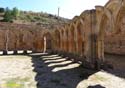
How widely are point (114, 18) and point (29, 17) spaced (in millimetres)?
48659

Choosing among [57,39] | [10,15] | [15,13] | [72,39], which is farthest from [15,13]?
[72,39]

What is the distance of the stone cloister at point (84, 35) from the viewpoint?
413 inches

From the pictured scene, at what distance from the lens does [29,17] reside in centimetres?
5675

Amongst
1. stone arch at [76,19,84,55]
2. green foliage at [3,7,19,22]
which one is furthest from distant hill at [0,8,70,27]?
stone arch at [76,19,84,55]

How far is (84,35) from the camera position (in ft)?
47.8

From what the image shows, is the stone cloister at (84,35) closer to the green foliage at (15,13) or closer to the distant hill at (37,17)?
the green foliage at (15,13)

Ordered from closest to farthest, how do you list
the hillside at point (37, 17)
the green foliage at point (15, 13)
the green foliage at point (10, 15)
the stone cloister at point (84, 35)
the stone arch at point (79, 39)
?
the stone cloister at point (84, 35) → the stone arch at point (79, 39) → the green foliage at point (10, 15) → the green foliage at point (15, 13) → the hillside at point (37, 17)

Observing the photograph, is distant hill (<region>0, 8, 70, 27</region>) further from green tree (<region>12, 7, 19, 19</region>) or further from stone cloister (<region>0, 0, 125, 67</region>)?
stone cloister (<region>0, 0, 125, 67</region>)

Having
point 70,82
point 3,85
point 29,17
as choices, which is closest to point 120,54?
point 70,82

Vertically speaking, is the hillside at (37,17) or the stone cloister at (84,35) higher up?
the hillside at (37,17)

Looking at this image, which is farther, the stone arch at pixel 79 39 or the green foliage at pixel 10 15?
the green foliage at pixel 10 15

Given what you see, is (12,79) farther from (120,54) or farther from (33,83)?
(120,54)

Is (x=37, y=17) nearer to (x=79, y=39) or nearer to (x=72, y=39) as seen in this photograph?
(x=72, y=39)

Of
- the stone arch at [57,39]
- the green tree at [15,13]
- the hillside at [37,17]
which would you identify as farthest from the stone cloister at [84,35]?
the hillside at [37,17]
